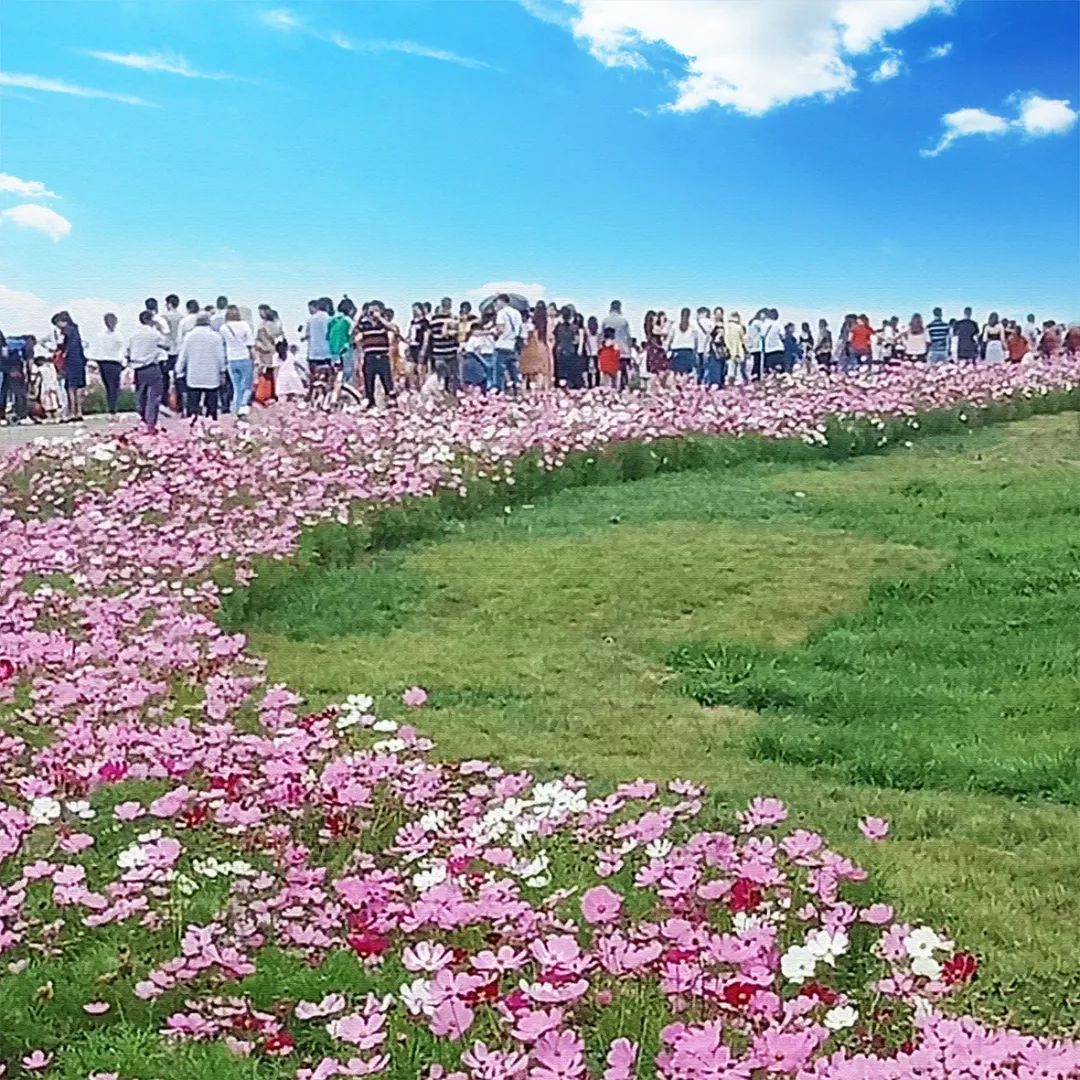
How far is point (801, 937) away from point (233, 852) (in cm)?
140

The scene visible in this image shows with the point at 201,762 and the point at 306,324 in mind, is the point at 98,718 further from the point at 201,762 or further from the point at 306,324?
the point at 306,324

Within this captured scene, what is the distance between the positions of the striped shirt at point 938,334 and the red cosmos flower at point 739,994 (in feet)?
68.9

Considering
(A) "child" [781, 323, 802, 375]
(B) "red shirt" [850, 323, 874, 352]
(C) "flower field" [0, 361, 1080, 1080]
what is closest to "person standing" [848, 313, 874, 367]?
(B) "red shirt" [850, 323, 874, 352]

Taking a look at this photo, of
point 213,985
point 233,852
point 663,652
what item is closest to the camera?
point 213,985

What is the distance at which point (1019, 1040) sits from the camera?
7.13ft

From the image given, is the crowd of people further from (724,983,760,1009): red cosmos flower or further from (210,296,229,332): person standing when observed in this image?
(724,983,760,1009): red cosmos flower

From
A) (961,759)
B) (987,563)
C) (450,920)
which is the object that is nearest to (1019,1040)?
(450,920)

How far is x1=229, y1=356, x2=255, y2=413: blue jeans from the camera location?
1544 cm

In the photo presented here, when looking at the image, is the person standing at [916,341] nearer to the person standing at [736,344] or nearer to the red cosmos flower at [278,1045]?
the person standing at [736,344]

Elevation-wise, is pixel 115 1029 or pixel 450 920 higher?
pixel 450 920

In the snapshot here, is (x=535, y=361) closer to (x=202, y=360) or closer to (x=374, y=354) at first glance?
(x=374, y=354)

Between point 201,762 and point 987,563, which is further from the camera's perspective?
point 987,563

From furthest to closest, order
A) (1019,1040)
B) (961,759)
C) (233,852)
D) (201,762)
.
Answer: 1. (961,759)
2. (201,762)
3. (233,852)
4. (1019,1040)

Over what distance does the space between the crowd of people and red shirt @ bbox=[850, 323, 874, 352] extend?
0.75ft
